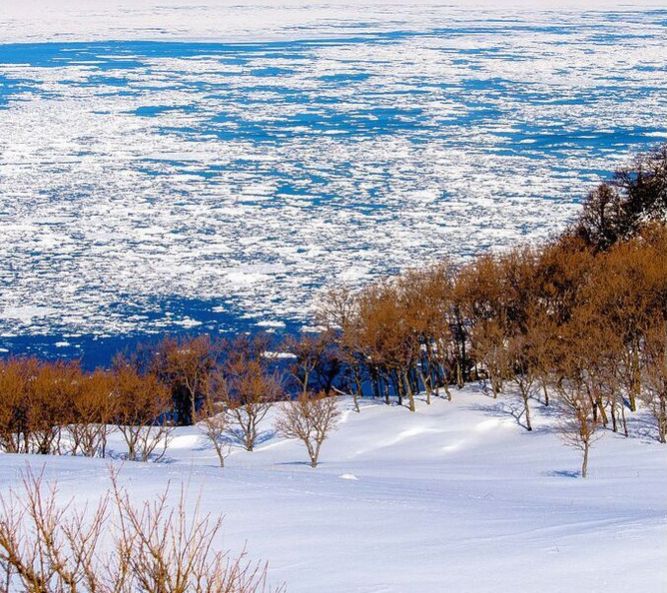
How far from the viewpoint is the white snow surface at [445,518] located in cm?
970

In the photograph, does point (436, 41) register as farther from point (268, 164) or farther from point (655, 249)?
point (655, 249)

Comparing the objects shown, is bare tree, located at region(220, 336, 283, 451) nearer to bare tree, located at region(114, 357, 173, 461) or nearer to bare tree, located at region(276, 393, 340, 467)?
bare tree, located at region(276, 393, 340, 467)

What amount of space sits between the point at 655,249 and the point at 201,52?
105688mm

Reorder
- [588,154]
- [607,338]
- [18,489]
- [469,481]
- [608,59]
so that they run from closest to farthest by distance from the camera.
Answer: [18,489] → [469,481] → [607,338] → [588,154] → [608,59]

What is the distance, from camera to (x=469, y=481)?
72.2ft

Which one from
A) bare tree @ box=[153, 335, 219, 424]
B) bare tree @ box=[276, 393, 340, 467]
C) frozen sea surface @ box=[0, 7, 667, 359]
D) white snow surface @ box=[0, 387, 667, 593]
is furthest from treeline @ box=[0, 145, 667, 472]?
frozen sea surface @ box=[0, 7, 667, 359]

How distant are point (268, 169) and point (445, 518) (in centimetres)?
5165

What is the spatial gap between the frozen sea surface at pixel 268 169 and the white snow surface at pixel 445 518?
16.3m

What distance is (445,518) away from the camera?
13.3m

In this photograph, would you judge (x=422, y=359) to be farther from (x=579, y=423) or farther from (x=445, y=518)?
(x=445, y=518)

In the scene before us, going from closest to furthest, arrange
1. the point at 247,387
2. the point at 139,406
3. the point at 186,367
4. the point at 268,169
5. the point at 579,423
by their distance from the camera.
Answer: the point at 579,423
the point at 139,406
the point at 247,387
the point at 186,367
the point at 268,169

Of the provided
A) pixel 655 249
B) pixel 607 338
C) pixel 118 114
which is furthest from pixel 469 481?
pixel 118 114

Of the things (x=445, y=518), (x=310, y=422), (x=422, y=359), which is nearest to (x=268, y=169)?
(x=422, y=359)

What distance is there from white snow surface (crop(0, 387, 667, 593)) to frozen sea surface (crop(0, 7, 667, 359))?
16304 mm
